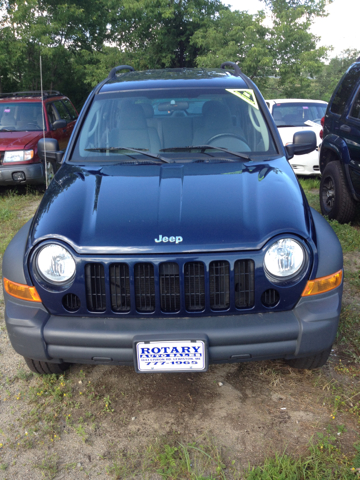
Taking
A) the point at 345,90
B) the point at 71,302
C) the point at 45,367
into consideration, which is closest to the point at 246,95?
the point at 71,302

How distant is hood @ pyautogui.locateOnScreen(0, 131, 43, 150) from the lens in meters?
7.52

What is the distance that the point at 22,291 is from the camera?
2473mm

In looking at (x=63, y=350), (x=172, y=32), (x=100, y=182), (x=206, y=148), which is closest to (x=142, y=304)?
(x=63, y=350)

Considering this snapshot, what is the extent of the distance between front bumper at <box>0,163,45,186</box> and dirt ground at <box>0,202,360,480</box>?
4.90 metres

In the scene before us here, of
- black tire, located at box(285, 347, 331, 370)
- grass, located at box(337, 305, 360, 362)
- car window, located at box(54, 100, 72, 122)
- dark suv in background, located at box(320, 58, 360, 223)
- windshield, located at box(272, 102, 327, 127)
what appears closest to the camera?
black tire, located at box(285, 347, 331, 370)

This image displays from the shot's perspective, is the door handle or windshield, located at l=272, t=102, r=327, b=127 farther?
windshield, located at l=272, t=102, r=327, b=127

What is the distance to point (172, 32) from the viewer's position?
2206 centimetres

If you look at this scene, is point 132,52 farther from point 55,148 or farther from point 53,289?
point 53,289

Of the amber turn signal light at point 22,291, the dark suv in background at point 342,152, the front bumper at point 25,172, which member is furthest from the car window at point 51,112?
the amber turn signal light at point 22,291

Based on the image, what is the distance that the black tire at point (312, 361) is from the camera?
8.99 feet

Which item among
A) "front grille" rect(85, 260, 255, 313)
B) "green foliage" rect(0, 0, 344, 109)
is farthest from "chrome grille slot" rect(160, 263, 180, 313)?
"green foliage" rect(0, 0, 344, 109)

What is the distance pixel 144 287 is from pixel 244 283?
516 mm

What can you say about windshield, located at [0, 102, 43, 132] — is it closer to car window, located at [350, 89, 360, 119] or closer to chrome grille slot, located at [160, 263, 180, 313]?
car window, located at [350, 89, 360, 119]

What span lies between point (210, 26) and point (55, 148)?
1977 centimetres
